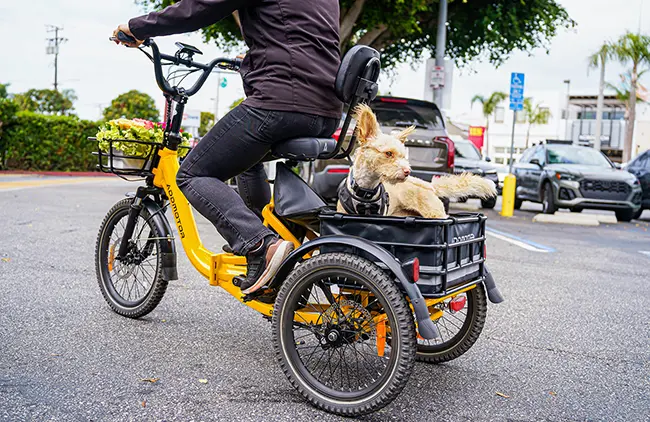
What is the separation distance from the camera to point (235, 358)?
3.70 meters

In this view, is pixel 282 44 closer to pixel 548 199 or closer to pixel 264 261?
pixel 264 261

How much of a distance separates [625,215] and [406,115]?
6.88m

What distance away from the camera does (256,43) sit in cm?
335

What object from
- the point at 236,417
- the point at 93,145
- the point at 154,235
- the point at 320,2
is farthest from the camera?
the point at 93,145

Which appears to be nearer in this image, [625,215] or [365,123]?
[365,123]

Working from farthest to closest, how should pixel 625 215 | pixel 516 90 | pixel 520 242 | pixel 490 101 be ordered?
1. pixel 490 101
2. pixel 516 90
3. pixel 625 215
4. pixel 520 242

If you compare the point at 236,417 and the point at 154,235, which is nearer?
the point at 236,417

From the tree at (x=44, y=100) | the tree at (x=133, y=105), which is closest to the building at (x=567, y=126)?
the tree at (x=133, y=105)

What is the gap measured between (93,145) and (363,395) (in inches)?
1119

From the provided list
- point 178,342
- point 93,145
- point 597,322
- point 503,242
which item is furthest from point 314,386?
point 93,145

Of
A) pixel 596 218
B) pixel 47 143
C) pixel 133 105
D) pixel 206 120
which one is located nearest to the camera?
pixel 596 218

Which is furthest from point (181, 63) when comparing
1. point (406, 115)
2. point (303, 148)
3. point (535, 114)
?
point (535, 114)

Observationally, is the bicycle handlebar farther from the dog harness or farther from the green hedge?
the green hedge

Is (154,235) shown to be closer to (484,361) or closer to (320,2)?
(320,2)
